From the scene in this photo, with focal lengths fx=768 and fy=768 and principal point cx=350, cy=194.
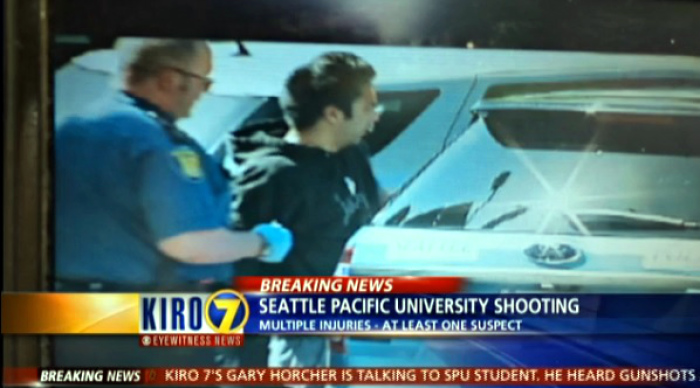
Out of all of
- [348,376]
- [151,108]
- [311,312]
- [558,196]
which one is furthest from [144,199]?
[558,196]

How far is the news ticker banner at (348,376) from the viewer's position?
2104 millimetres

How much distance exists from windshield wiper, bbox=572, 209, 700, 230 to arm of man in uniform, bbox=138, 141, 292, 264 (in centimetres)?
93

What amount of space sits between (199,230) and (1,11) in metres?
0.79

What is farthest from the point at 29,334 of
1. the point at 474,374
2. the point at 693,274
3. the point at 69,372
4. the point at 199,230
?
the point at 693,274

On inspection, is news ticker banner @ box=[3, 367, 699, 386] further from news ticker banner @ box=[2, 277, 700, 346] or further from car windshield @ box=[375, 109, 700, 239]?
car windshield @ box=[375, 109, 700, 239]

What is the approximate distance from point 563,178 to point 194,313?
43.2 inches

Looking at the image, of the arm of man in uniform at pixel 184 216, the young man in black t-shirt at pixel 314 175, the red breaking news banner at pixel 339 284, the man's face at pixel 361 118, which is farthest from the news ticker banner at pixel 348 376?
the man's face at pixel 361 118

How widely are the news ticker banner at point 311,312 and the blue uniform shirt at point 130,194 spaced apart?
0.25ft

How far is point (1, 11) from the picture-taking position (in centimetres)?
207

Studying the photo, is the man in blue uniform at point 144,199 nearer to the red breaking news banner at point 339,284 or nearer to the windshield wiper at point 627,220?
A: the red breaking news banner at point 339,284

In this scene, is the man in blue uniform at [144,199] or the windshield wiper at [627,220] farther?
the windshield wiper at [627,220]

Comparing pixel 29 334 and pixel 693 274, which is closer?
pixel 29 334

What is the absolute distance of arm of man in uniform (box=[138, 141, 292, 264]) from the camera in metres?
2.09

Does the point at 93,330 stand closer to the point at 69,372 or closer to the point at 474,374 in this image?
the point at 69,372
